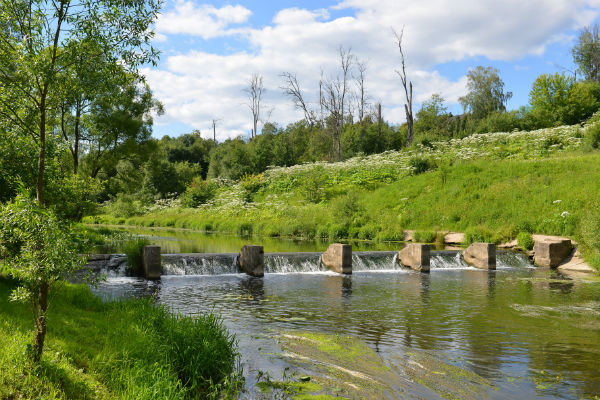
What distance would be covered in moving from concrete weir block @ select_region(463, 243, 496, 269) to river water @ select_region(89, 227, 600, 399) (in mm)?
622

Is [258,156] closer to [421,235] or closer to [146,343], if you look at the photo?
[421,235]

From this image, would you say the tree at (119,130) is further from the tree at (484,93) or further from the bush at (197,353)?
the tree at (484,93)

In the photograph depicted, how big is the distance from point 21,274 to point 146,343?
76.6 inches

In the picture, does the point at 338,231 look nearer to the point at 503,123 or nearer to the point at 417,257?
the point at 417,257

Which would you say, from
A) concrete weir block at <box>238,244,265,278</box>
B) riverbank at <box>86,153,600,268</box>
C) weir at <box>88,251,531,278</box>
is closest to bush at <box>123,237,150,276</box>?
weir at <box>88,251,531,278</box>

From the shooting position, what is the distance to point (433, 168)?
3481 centimetres

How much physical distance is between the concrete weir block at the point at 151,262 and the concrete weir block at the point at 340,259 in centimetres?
655

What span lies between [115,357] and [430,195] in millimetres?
27020

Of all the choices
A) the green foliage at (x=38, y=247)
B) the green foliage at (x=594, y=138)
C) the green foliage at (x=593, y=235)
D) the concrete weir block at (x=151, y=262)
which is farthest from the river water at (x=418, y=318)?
the green foliage at (x=594, y=138)

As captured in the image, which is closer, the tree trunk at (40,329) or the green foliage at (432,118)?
the tree trunk at (40,329)

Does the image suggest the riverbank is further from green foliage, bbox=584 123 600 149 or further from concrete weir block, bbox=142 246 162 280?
concrete weir block, bbox=142 246 162 280

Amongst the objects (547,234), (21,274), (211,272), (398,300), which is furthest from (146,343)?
(547,234)

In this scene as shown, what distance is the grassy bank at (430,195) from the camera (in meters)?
24.0

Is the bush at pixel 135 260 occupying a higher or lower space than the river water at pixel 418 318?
higher
